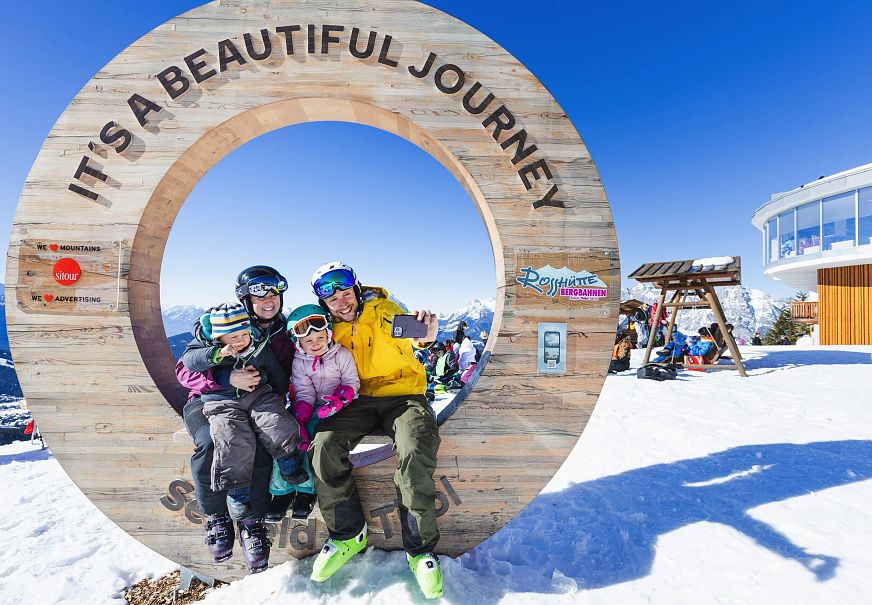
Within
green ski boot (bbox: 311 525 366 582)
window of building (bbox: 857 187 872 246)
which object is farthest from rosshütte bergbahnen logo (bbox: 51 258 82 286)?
window of building (bbox: 857 187 872 246)

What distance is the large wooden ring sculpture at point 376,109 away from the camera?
8.39 feet

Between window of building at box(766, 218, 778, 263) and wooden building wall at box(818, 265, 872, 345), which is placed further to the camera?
window of building at box(766, 218, 778, 263)

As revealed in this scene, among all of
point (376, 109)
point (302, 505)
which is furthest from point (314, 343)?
point (376, 109)

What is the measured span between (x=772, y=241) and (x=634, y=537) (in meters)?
24.8

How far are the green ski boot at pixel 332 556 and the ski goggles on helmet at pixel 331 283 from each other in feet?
4.92

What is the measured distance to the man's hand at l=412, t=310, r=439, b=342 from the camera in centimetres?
247

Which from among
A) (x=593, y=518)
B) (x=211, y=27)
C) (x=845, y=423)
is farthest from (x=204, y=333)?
(x=845, y=423)

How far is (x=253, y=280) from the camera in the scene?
2541 millimetres

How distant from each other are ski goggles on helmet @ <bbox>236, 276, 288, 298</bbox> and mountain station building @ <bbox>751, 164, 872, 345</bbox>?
73.7ft

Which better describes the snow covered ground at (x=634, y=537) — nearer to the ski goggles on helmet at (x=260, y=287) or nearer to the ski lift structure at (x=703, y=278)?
the ski goggles on helmet at (x=260, y=287)

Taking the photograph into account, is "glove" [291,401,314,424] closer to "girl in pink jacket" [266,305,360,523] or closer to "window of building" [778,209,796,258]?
"girl in pink jacket" [266,305,360,523]

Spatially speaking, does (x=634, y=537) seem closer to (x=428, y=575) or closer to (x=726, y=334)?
(x=428, y=575)

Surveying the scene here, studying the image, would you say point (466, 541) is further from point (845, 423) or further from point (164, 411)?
point (845, 423)

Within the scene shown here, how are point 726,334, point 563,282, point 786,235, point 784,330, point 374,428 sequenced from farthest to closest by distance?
point 784,330
point 786,235
point 726,334
point 563,282
point 374,428
